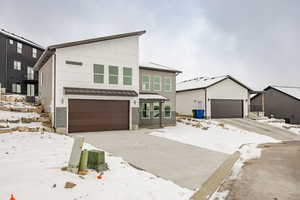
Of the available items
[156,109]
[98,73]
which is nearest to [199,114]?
[156,109]

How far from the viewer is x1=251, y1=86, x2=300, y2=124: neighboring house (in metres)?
29.2

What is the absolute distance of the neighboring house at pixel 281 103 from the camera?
2917cm

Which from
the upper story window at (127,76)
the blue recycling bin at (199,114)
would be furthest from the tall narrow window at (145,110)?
the blue recycling bin at (199,114)

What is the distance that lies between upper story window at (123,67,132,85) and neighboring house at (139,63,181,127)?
1.95m

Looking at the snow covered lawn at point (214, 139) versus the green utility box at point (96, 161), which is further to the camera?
the snow covered lawn at point (214, 139)

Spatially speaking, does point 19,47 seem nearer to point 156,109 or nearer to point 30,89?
point 30,89

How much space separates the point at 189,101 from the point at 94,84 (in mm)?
14664

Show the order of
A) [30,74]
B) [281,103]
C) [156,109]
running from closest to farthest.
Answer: [156,109] < [281,103] < [30,74]

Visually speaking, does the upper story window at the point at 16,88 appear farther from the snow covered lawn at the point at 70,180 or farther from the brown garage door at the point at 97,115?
the snow covered lawn at the point at 70,180

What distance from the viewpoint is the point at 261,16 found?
21.8 meters

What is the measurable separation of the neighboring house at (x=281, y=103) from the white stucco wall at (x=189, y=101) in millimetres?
11268

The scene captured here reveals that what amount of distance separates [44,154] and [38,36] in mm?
36402

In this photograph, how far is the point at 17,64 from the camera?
2864 cm

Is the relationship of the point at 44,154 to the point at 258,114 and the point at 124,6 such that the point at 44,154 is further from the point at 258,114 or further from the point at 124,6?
the point at 258,114
